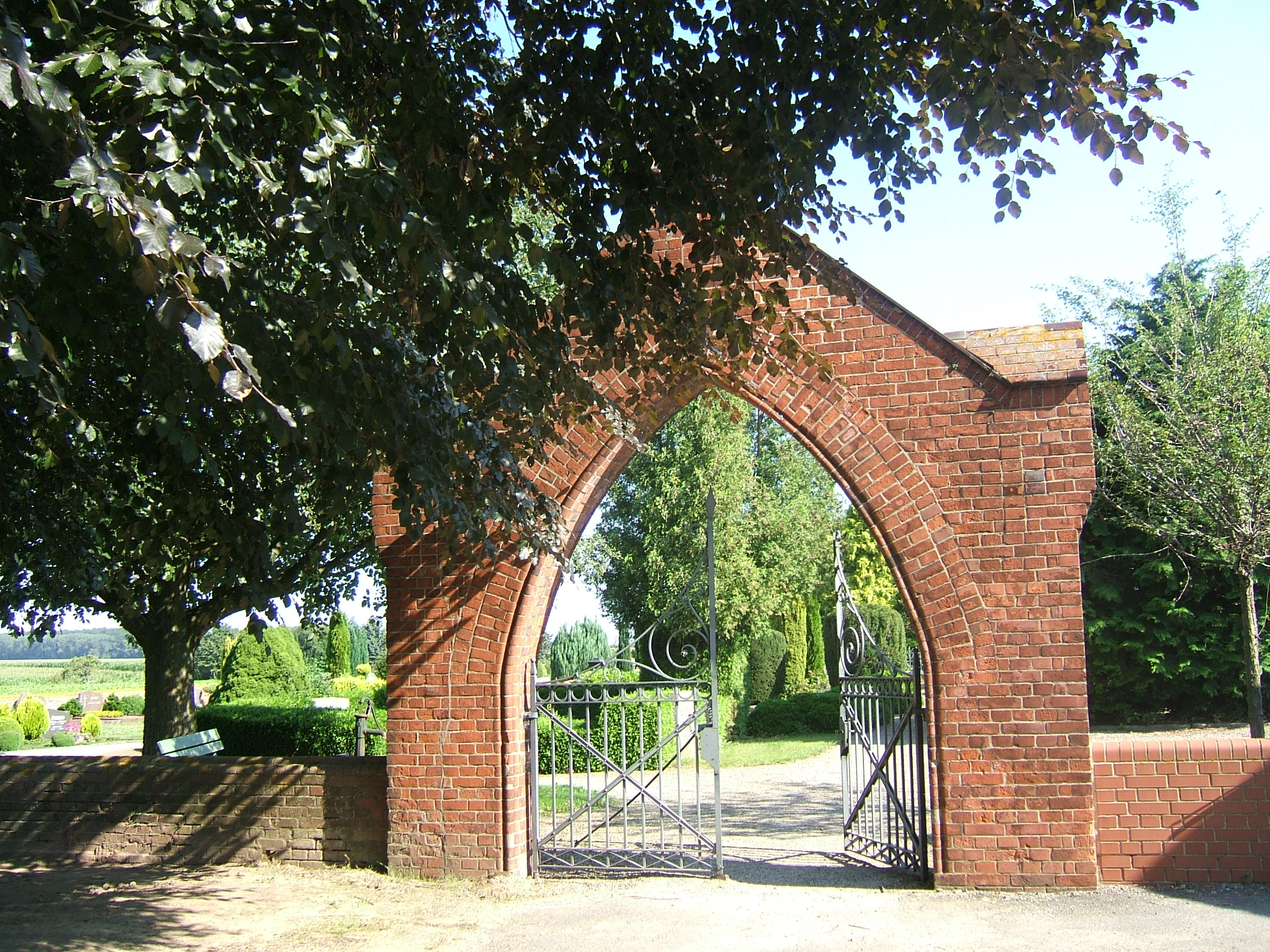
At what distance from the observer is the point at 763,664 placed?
2486 cm

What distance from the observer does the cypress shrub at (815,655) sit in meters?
26.7

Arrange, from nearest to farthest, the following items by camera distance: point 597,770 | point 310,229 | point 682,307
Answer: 1. point 310,229
2. point 682,307
3. point 597,770

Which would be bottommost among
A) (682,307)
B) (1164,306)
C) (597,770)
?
(597,770)

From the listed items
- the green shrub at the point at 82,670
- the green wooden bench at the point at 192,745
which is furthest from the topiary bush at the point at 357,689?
the green shrub at the point at 82,670

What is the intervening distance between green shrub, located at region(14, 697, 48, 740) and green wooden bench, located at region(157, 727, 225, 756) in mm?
15052

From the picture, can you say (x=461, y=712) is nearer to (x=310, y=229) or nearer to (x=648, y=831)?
(x=648, y=831)

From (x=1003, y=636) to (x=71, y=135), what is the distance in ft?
21.6

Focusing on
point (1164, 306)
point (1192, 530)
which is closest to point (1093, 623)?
point (1192, 530)

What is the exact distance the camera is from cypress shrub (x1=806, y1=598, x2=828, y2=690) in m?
26.7

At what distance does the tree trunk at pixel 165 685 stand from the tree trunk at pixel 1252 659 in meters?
15.1

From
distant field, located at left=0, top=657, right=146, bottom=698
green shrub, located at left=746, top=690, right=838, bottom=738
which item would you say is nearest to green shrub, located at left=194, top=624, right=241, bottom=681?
distant field, located at left=0, top=657, right=146, bottom=698

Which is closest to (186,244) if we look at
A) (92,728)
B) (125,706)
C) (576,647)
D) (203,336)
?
(203,336)

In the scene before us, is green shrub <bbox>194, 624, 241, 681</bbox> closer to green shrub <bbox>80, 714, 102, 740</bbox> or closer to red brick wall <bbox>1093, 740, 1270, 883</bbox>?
green shrub <bbox>80, 714, 102, 740</bbox>

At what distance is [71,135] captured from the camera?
3271 mm
